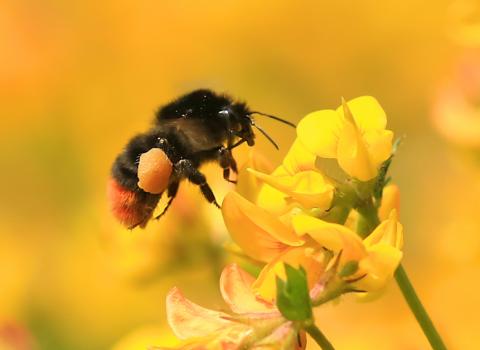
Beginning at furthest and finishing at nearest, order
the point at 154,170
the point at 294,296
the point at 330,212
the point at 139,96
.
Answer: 1. the point at 139,96
2. the point at 154,170
3. the point at 330,212
4. the point at 294,296

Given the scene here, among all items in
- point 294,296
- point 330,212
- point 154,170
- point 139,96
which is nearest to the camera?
point 294,296

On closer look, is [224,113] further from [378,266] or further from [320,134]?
[378,266]

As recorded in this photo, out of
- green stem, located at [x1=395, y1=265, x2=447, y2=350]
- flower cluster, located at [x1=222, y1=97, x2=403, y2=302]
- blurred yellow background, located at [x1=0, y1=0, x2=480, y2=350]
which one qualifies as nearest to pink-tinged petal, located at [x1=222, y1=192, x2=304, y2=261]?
flower cluster, located at [x1=222, y1=97, x2=403, y2=302]

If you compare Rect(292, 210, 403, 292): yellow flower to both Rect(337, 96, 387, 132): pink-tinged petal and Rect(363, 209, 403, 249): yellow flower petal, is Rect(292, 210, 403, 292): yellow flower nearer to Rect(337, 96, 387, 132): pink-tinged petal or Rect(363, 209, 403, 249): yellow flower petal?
Rect(363, 209, 403, 249): yellow flower petal

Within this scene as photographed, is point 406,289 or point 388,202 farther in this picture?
point 388,202

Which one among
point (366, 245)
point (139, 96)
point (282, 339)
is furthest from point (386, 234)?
point (139, 96)

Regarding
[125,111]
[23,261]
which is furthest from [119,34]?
[23,261]

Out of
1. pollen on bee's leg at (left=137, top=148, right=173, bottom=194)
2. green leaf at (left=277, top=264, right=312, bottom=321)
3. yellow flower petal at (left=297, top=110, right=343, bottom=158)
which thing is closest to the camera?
green leaf at (left=277, top=264, right=312, bottom=321)
